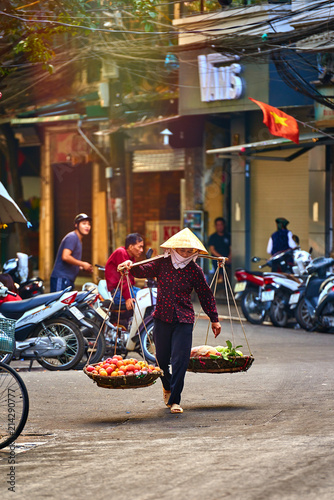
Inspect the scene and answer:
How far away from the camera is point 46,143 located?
25938 millimetres

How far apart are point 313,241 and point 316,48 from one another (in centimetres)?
419

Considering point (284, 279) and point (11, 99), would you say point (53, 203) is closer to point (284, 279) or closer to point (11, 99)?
Answer: point (11, 99)

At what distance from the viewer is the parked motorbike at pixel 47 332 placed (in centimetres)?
1025

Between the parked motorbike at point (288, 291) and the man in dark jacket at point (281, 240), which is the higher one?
the man in dark jacket at point (281, 240)

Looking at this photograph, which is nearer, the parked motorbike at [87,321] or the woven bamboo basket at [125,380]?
the woven bamboo basket at [125,380]

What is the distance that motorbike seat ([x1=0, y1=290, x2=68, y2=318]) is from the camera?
34.1 feet

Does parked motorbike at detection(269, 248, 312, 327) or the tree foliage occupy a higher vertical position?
the tree foliage

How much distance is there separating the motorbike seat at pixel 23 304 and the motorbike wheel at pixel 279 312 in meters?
5.85

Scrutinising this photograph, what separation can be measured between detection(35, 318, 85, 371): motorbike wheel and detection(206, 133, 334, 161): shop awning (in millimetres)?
8158

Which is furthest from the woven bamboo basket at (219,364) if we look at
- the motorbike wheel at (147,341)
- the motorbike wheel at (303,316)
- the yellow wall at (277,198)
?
the yellow wall at (277,198)

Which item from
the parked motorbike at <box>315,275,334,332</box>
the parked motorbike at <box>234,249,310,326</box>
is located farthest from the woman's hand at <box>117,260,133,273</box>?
the parked motorbike at <box>234,249,310,326</box>

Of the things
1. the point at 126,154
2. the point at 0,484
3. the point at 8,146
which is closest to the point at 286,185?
the point at 126,154

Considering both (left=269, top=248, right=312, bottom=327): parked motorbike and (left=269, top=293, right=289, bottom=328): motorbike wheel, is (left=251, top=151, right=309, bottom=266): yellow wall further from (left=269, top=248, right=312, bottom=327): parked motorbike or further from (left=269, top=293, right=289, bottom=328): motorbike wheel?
(left=269, top=293, right=289, bottom=328): motorbike wheel

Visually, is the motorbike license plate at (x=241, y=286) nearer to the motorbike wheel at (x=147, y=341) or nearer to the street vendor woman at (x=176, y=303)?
the motorbike wheel at (x=147, y=341)
